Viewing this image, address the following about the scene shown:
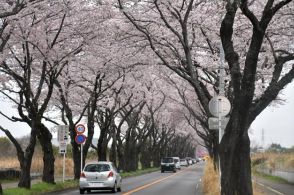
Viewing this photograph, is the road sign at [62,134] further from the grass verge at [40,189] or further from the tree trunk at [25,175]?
the tree trunk at [25,175]

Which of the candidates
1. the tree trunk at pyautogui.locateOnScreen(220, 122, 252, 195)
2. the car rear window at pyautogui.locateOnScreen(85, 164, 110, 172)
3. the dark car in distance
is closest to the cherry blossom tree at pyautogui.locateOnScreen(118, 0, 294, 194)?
the tree trunk at pyautogui.locateOnScreen(220, 122, 252, 195)

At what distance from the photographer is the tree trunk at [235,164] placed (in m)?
13.4

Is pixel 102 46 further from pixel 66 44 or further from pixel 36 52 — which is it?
pixel 36 52

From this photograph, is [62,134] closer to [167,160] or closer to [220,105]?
[220,105]

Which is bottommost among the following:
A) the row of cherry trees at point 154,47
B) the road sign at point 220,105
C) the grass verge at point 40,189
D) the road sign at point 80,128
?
the grass verge at point 40,189

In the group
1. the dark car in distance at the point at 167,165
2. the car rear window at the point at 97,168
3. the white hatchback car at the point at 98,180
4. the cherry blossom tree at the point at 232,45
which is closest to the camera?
the cherry blossom tree at the point at 232,45

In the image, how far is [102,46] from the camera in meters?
26.3

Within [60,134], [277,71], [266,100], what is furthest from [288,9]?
[60,134]

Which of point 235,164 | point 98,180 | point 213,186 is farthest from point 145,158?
point 235,164

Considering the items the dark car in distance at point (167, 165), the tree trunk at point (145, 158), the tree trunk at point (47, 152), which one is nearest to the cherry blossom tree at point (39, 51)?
the tree trunk at point (47, 152)

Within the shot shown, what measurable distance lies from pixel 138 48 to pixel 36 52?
4.61 meters

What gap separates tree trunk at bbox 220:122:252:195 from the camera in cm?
1342

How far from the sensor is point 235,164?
14023 mm

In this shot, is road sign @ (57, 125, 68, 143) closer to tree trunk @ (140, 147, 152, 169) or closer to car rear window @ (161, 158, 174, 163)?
car rear window @ (161, 158, 174, 163)
